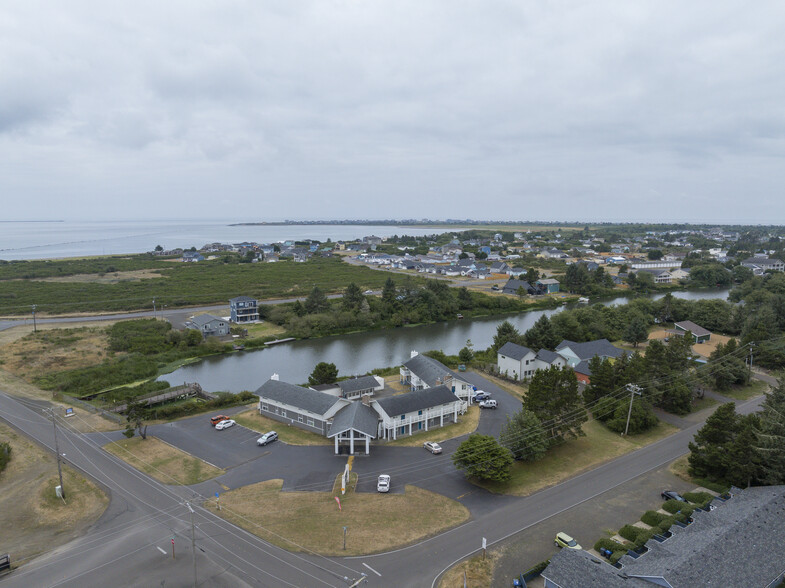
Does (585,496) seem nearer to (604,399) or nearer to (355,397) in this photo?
(604,399)

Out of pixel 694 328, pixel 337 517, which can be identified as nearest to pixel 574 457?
pixel 337 517

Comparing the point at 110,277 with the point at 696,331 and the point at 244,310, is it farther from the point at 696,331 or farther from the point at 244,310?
the point at 696,331

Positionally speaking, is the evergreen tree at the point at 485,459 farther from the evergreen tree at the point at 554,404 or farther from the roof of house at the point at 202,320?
the roof of house at the point at 202,320

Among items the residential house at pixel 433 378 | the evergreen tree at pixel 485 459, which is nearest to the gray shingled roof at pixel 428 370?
the residential house at pixel 433 378

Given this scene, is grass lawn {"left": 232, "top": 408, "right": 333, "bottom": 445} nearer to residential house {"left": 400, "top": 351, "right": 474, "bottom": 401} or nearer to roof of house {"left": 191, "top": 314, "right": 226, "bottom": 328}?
residential house {"left": 400, "top": 351, "right": 474, "bottom": 401}

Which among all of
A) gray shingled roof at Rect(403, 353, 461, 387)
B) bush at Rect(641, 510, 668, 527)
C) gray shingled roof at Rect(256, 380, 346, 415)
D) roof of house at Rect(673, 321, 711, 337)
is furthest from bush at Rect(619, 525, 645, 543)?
roof of house at Rect(673, 321, 711, 337)

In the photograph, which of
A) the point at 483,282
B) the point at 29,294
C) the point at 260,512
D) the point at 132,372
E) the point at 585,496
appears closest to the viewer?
the point at 260,512

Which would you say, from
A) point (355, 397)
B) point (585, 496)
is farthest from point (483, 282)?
point (585, 496)
